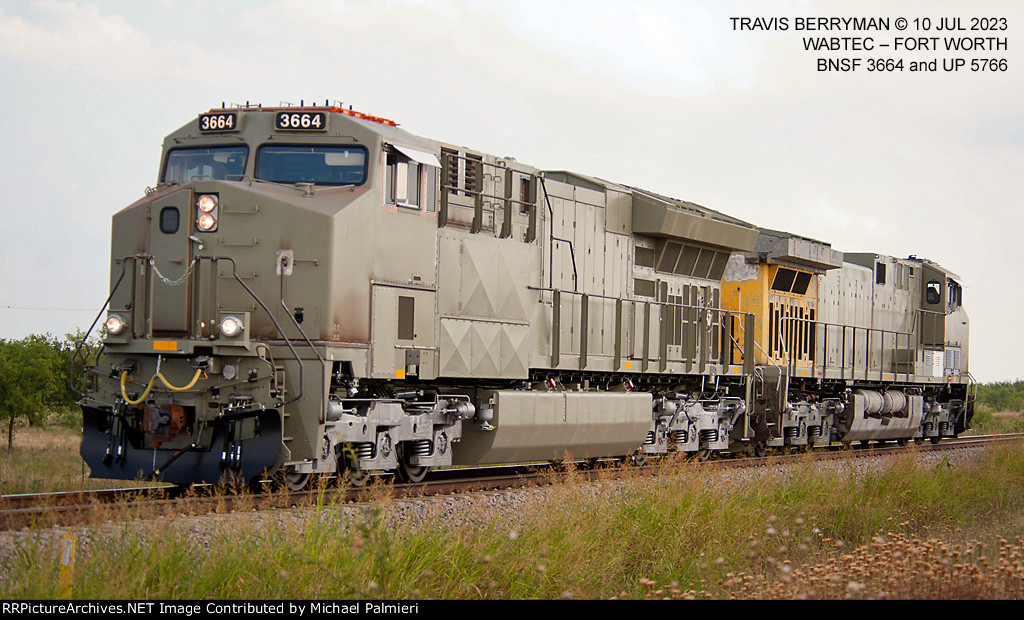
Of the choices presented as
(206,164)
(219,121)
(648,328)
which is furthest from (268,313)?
(648,328)

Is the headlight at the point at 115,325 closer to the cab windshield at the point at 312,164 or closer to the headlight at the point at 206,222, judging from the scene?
the headlight at the point at 206,222

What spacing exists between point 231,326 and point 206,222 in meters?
1.32

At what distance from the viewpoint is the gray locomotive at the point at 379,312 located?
10516 millimetres

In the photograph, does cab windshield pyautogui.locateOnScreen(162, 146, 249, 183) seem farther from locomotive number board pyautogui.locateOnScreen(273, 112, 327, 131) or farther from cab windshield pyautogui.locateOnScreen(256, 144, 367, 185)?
locomotive number board pyautogui.locateOnScreen(273, 112, 327, 131)

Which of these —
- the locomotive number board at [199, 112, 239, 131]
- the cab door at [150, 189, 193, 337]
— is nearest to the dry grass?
the cab door at [150, 189, 193, 337]

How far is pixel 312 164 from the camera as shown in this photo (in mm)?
11414

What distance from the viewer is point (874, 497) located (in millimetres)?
12523

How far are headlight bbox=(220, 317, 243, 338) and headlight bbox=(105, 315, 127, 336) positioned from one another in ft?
4.23

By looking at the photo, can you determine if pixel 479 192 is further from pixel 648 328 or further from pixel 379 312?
pixel 648 328

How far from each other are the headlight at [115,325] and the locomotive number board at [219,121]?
90.8 inches

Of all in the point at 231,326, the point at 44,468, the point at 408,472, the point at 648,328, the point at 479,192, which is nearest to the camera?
the point at 231,326

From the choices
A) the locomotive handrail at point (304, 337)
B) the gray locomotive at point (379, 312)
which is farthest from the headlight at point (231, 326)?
the locomotive handrail at point (304, 337)

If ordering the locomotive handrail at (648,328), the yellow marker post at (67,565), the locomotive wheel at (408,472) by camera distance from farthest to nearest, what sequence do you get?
the locomotive handrail at (648,328) < the locomotive wheel at (408,472) < the yellow marker post at (67,565)

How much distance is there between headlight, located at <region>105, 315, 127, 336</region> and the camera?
10945mm
